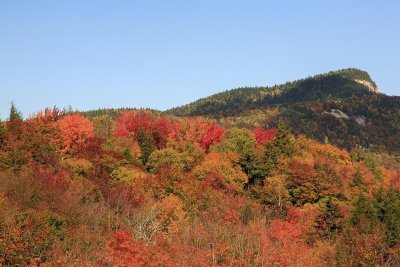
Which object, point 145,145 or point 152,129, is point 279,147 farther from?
point 152,129

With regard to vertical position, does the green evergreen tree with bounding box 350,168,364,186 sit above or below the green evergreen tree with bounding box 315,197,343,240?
above

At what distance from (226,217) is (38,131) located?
33345 millimetres

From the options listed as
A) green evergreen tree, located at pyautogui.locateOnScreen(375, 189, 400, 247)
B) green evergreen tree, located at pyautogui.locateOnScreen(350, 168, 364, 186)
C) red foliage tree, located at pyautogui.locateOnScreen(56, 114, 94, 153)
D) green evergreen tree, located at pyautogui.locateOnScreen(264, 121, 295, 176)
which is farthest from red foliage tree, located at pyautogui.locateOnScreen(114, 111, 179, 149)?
green evergreen tree, located at pyautogui.locateOnScreen(375, 189, 400, 247)

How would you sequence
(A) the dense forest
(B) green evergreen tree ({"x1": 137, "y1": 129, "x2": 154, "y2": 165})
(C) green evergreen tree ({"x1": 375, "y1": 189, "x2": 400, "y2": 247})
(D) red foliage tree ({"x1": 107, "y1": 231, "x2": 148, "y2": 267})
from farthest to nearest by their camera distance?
(B) green evergreen tree ({"x1": 137, "y1": 129, "x2": 154, "y2": 165})
(C) green evergreen tree ({"x1": 375, "y1": 189, "x2": 400, "y2": 247})
(A) the dense forest
(D) red foliage tree ({"x1": 107, "y1": 231, "x2": 148, "y2": 267})

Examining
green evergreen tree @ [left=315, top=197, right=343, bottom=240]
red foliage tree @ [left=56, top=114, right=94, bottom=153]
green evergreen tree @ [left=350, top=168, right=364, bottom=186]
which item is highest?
red foliage tree @ [left=56, top=114, right=94, bottom=153]

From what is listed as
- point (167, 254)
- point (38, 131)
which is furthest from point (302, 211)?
point (38, 131)

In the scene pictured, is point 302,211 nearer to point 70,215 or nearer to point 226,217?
point 226,217

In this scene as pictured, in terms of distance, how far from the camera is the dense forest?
45094 mm

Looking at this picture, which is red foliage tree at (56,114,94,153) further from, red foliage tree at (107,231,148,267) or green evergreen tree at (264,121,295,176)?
red foliage tree at (107,231,148,267)

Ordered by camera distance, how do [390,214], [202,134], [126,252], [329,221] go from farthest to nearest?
[202,134]
[329,221]
[390,214]
[126,252]

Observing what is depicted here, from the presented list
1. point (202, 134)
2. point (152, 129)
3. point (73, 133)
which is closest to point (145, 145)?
point (73, 133)

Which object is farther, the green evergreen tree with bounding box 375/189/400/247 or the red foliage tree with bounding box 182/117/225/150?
the red foliage tree with bounding box 182/117/225/150

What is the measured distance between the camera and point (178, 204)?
6469 cm

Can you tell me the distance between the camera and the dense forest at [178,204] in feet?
148
